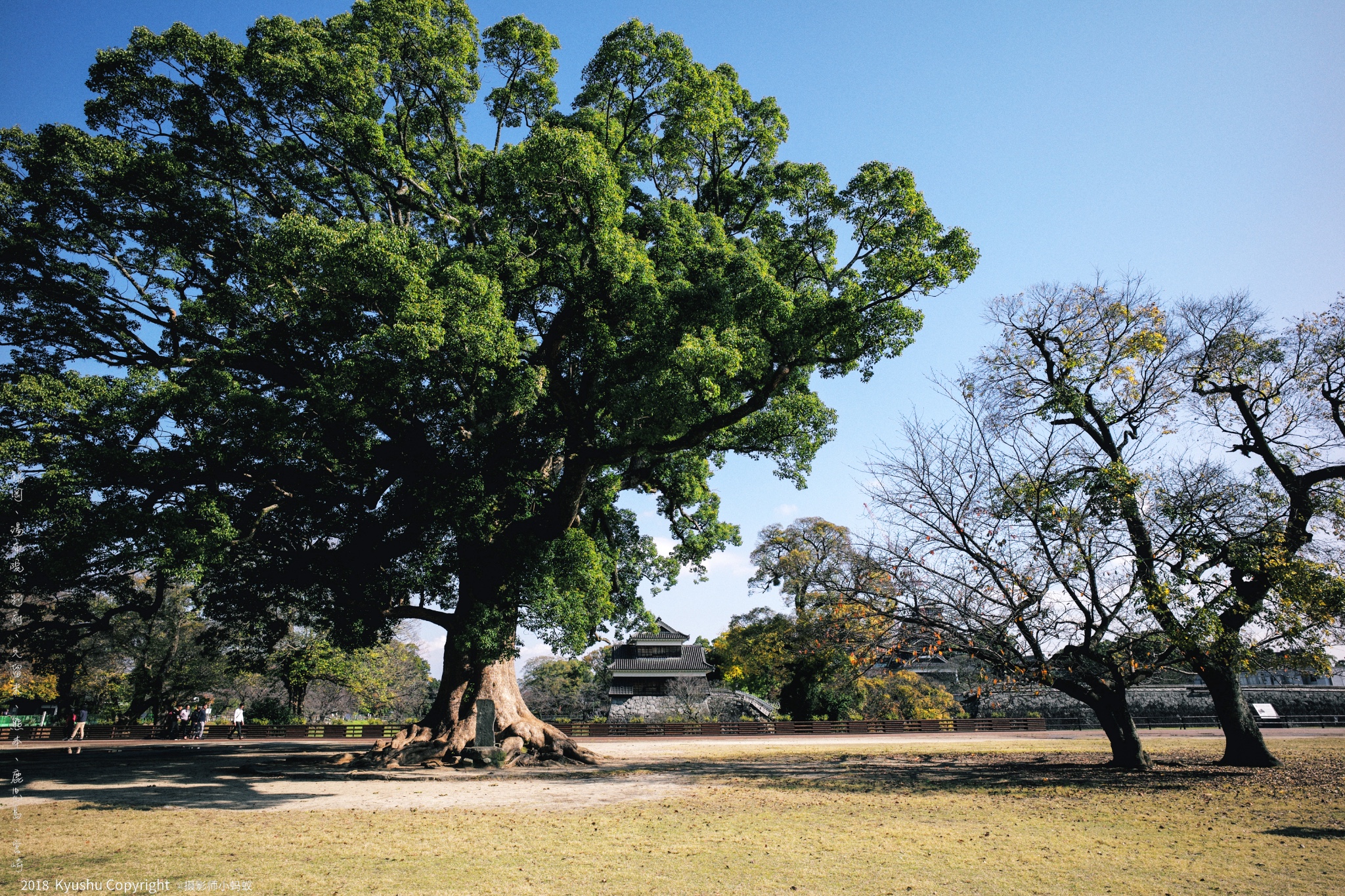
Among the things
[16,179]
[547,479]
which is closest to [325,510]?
[547,479]

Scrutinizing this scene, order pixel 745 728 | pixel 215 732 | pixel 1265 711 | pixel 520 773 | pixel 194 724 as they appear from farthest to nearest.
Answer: pixel 745 728 < pixel 1265 711 < pixel 215 732 < pixel 194 724 < pixel 520 773

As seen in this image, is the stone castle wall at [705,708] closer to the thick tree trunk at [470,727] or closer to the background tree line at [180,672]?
the background tree line at [180,672]

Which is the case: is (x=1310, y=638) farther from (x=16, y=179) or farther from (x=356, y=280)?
(x=16, y=179)

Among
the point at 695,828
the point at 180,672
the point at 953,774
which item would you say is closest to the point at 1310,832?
the point at 695,828

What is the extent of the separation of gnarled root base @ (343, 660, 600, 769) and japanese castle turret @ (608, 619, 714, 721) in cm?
2340

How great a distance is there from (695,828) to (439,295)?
885cm

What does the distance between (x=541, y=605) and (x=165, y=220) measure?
11.1 m

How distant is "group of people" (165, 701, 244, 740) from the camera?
2669cm

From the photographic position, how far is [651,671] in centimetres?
4500

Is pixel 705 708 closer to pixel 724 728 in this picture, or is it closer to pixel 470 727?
pixel 724 728

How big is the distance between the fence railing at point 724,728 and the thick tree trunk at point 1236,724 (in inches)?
755

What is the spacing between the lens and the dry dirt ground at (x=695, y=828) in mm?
5719

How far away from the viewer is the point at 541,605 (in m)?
14.5

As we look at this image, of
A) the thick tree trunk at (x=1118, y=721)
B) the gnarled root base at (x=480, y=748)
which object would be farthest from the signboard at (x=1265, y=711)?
the gnarled root base at (x=480, y=748)
